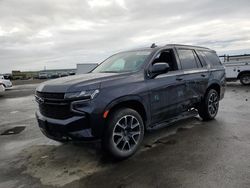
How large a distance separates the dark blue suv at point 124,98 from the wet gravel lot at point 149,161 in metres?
0.40

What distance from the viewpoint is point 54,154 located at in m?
4.76

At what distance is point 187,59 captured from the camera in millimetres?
5863

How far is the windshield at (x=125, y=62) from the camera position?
4791 millimetres

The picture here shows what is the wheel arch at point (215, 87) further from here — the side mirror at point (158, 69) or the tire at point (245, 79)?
the tire at point (245, 79)

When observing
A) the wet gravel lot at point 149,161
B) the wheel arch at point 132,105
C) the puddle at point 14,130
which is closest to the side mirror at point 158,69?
the wheel arch at point 132,105

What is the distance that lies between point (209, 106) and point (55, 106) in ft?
13.3

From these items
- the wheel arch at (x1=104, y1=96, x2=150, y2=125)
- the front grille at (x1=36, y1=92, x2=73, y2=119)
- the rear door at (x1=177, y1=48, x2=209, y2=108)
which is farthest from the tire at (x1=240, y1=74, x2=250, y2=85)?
the front grille at (x1=36, y1=92, x2=73, y2=119)

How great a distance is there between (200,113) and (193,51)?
158cm

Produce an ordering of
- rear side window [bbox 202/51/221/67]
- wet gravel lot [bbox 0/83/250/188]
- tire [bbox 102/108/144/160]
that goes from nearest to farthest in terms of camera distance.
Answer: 1. wet gravel lot [bbox 0/83/250/188]
2. tire [bbox 102/108/144/160]
3. rear side window [bbox 202/51/221/67]

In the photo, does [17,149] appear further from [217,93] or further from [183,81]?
[217,93]

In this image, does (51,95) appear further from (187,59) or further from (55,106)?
(187,59)

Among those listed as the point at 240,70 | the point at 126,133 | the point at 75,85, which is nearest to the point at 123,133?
the point at 126,133

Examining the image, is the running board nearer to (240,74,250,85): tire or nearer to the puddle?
the puddle

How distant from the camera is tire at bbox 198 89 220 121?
6.32 metres
